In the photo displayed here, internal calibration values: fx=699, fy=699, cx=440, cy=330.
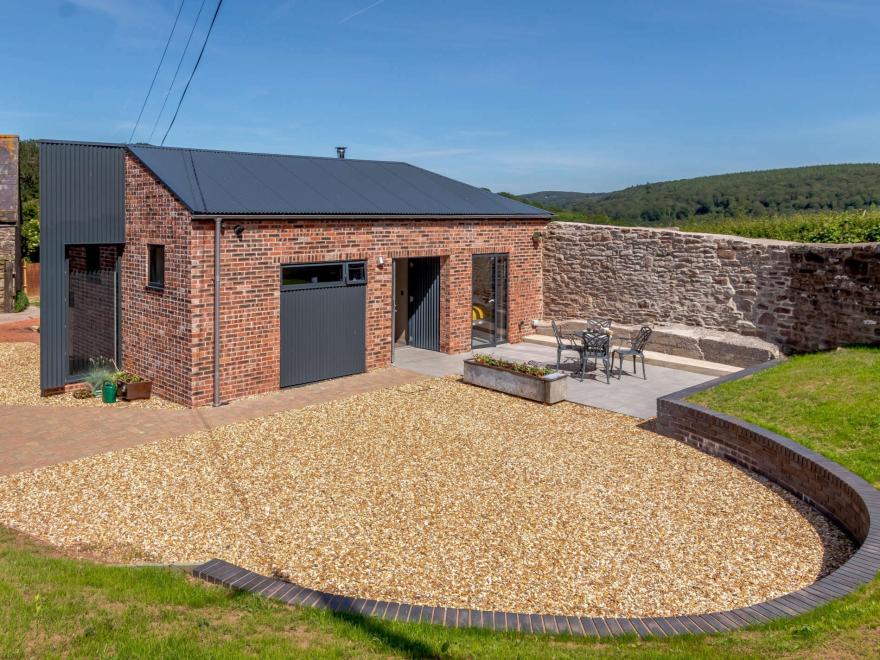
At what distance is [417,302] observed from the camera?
1650 centimetres

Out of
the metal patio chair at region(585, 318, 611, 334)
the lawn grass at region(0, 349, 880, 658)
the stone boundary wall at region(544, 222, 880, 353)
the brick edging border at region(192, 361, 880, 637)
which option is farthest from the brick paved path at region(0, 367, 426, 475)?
the stone boundary wall at region(544, 222, 880, 353)

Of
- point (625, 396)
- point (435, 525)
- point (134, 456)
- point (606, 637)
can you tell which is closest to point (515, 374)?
point (625, 396)

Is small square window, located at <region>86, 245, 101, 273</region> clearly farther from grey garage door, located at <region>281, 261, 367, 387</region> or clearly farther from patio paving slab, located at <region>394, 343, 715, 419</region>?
patio paving slab, located at <region>394, 343, 715, 419</region>

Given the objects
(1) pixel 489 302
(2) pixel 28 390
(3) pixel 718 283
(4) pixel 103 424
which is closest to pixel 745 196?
(3) pixel 718 283

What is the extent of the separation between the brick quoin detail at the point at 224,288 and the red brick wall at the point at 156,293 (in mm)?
17

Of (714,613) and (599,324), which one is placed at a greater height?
(599,324)

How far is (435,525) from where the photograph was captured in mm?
7148

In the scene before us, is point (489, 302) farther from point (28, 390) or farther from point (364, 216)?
point (28, 390)

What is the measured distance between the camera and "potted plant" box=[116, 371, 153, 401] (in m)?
12.1

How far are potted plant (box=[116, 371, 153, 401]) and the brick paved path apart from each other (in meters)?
0.51

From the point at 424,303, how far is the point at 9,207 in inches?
698

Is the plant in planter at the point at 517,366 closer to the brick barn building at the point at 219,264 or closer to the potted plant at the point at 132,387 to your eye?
the brick barn building at the point at 219,264

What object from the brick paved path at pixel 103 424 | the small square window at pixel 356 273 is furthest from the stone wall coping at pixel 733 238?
the brick paved path at pixel 103 424

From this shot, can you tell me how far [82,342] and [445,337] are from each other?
740 centimetres
